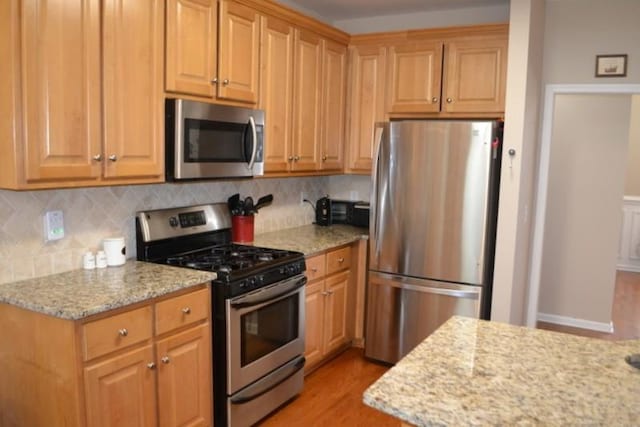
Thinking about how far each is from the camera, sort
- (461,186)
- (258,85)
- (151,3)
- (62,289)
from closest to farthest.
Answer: (62,289) → (151,3) → (258,85) → (461,186)

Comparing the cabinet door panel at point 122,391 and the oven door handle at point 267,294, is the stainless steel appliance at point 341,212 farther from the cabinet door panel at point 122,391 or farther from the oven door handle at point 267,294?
the cabinet door panel at point 122,391

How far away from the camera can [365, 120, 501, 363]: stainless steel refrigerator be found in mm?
3463

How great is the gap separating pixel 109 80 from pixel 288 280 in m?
1.42

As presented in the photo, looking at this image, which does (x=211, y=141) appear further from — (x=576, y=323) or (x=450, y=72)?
(x=576, y=323)

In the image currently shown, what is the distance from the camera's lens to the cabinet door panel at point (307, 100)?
3646 millimetres

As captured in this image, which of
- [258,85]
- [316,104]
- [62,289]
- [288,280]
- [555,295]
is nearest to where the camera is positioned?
[62,289]

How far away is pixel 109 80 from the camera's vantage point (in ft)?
7.60

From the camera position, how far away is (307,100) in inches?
148

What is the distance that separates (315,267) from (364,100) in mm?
1473

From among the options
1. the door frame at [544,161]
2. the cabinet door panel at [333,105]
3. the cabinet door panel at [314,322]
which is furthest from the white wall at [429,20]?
the cabinet door panel at [314,322]

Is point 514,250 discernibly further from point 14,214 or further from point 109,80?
point 14,214

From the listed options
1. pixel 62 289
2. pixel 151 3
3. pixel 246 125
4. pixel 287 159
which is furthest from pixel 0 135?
pixel 287 159

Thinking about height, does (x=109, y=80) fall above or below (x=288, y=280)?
above

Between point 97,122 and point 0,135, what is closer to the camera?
point 0,135
